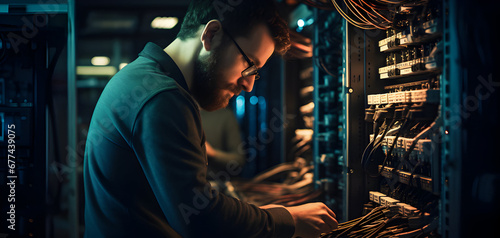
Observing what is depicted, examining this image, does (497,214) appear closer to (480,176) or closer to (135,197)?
(480,176)

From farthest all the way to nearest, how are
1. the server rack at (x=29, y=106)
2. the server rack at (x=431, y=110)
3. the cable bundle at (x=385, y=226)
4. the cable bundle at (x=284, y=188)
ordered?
the cable bundle at (x=284, y=188)
the server rack at (x=29, y=106)
the cable bundle at (x=385, y=226)
the server rack at (x=431, y=110)

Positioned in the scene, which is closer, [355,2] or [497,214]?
[497,214]

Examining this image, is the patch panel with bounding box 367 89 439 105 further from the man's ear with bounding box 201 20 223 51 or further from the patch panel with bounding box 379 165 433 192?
the man's ear with bounding box 201 20 223 51

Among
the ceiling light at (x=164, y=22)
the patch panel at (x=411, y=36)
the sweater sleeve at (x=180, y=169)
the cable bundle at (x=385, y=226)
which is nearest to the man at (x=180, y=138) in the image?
the sweater sleeve at (x=180, y=169)

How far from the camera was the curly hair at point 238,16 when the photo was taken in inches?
48.3

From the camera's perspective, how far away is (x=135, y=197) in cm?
110

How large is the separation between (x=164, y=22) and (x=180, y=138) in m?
2.72

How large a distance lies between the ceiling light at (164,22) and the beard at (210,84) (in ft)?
7.47

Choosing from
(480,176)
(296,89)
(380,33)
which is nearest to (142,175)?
(480,176)

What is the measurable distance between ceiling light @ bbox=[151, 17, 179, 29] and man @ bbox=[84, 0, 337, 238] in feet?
7.17

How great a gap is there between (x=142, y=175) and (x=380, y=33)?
1.23 metres

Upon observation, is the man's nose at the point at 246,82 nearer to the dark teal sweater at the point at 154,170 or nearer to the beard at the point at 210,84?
the beard at the point at 210,84

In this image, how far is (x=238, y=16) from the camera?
48.2 inches

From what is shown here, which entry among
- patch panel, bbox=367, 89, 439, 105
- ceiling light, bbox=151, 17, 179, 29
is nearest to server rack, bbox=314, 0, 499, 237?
patch panel, bbox=367, 89, 439, 105
